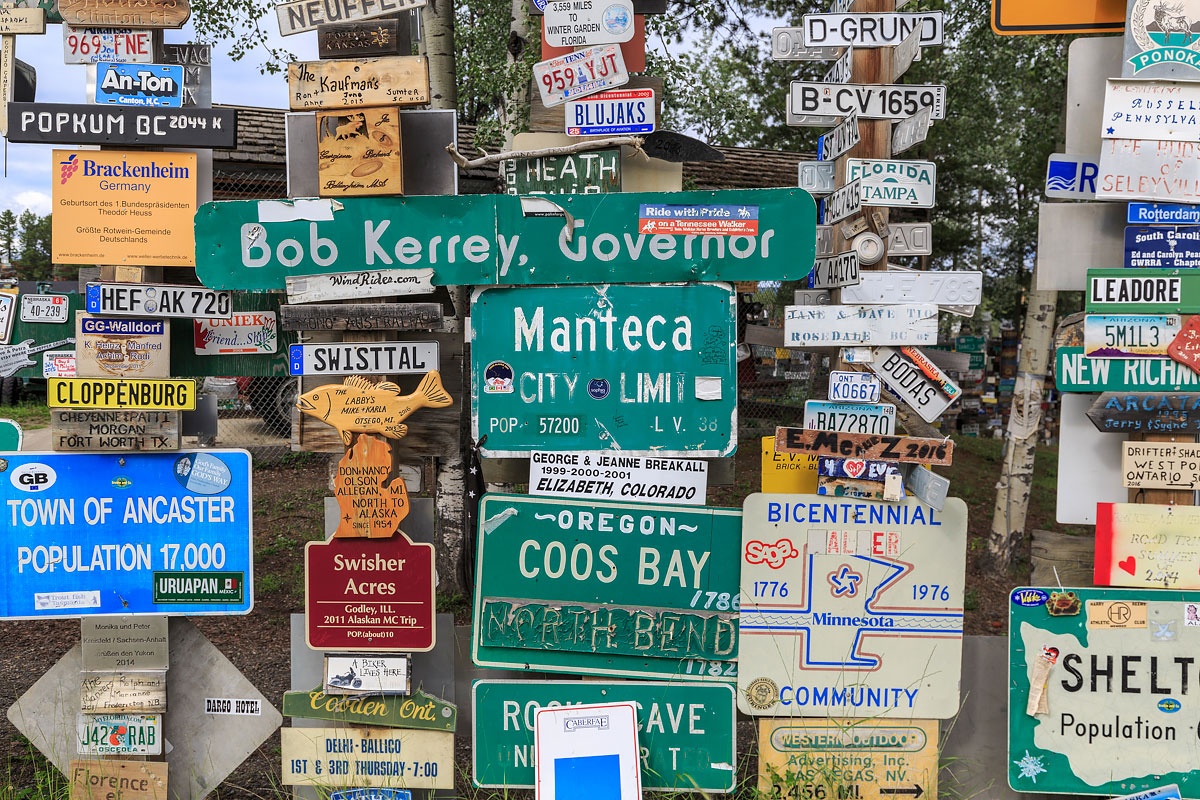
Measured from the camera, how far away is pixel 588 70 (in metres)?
3.45

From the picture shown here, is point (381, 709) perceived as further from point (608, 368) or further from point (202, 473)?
point (608, 368)

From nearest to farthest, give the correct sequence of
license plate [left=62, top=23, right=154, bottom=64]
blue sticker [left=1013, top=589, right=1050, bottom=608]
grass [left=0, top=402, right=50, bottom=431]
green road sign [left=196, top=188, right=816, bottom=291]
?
green road sign [left=196, top=188, right=816, bottom=291] < blue sticker [left=1013, top=589, right=1050, bottom=608] < license plate [left=62, top=23, right=154, bottom=64] < grass [left=0, top=402, right=50, bottom=431]

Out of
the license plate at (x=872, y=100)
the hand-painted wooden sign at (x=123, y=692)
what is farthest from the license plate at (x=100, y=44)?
the license plate at (x=872, y=100)

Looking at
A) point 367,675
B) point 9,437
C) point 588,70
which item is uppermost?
point 588,70

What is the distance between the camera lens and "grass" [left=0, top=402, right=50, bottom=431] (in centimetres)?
1224

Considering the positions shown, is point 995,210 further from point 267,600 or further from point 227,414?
point 267,600

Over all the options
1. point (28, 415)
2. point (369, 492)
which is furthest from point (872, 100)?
point (28, 415)

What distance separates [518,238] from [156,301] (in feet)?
4.71

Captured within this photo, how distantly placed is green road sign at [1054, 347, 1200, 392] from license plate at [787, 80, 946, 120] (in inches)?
48.3

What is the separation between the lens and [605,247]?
3.17 m

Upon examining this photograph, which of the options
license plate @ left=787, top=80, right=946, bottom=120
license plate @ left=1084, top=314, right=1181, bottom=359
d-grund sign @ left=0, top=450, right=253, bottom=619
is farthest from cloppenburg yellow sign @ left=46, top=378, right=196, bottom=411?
license plate @ left=1084, top=314, right=1181, bottom=359

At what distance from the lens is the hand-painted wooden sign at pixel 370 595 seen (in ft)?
10.7

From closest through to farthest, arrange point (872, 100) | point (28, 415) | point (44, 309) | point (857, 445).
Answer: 1. point (857, 445)
2. point (872, 100)
3. point (44, 309)
4. point (28, 415)

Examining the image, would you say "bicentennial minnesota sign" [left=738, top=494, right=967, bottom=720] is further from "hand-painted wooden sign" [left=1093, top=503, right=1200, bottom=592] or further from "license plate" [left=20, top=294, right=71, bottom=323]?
"license plate" [left=20, top=294, right=71, bottom=323]
